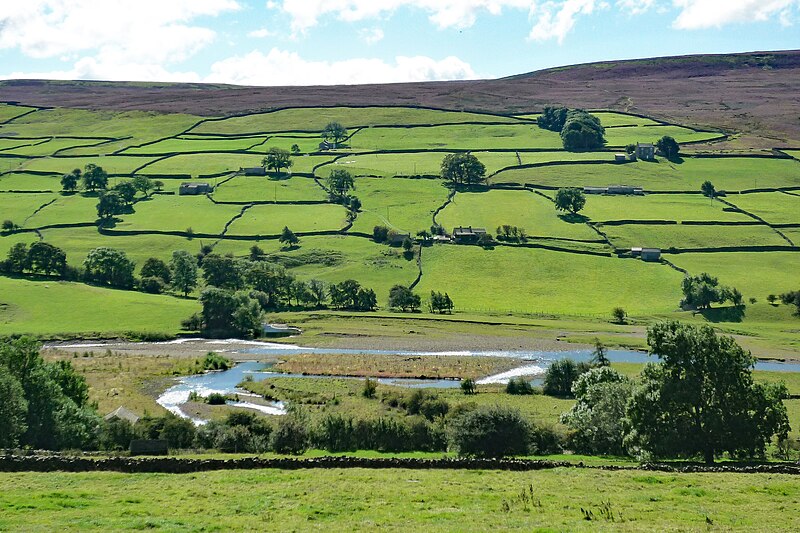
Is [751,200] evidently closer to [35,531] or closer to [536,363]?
[536,363]

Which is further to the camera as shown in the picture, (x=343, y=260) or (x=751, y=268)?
(x=343, y=260)

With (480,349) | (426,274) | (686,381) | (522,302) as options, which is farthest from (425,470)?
(426,274)

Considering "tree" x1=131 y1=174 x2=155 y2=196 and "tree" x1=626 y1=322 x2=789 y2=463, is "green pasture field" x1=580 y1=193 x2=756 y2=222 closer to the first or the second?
"tree" x1=131 y1=174 x2=155 y2=196

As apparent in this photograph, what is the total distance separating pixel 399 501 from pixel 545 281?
114m

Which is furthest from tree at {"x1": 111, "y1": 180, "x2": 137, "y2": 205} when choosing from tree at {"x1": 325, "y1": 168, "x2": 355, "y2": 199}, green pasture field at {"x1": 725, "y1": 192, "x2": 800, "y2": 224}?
green pasture field at {"x1": 725, "y1": 192, "x2": 800, "y2": 224}

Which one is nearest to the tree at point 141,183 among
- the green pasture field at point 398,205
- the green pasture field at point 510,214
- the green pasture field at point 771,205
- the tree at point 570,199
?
the green pasture field at point 398,205

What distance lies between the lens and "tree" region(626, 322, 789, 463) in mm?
49219

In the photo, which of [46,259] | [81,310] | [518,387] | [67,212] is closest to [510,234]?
[81,310]

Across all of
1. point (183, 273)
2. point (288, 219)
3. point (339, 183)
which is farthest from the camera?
point (339, 183)

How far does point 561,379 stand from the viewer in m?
84.7

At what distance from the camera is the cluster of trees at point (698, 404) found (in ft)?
161

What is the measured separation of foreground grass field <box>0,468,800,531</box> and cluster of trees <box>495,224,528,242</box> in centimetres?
12353

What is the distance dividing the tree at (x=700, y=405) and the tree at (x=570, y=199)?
425ft

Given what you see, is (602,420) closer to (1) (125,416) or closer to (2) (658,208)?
(1) (125,416)
